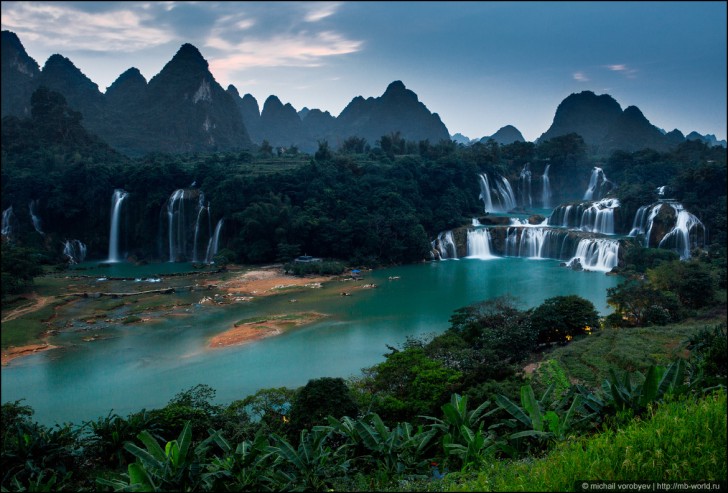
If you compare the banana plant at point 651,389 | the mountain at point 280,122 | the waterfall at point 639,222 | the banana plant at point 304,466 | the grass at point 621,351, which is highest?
the mountain at point 280,122

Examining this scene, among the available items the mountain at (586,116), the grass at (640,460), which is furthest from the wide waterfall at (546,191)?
the grass at (640,460)

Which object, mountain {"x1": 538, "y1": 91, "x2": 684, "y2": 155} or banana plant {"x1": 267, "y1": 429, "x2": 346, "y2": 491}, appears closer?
banana plant {"x1": 267, "y1": 429, "x2": 346, "y2": 491}

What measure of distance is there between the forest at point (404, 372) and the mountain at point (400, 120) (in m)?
40.4

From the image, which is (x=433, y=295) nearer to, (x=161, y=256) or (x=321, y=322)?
(x=321, y=322)

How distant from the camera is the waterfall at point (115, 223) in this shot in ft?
73.0

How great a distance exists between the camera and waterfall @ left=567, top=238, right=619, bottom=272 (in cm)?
1748

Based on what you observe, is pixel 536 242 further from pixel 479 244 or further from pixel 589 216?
pixel 589 216

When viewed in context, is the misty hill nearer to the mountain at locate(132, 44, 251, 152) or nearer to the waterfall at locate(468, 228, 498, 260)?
the waterfall at locate(468, 228, 498, 260)

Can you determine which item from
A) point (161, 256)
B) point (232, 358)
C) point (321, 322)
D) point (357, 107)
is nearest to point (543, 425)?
point (232, 358)

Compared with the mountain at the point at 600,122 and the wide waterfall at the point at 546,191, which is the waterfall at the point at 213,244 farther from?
the mountain at the point at 600,122

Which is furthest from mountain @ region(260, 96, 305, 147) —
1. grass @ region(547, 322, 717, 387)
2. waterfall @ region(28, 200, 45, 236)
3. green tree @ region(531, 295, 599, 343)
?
grass @ region(547, 322, 717, 387)

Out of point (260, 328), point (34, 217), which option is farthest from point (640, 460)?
point (34, 217)

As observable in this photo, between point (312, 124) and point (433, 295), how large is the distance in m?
68.6

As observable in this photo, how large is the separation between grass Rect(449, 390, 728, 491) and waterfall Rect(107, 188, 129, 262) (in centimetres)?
2271
